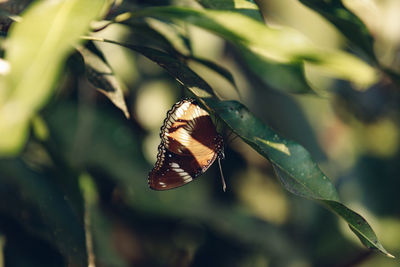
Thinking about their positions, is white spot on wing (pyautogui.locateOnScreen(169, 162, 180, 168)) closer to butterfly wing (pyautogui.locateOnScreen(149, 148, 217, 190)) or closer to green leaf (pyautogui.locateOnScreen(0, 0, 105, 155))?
butterfly wing (pyautogui.locateOnScreen(149, 148, 217, 190))

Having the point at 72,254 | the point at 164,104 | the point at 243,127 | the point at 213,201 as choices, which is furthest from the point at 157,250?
the point at 243,127

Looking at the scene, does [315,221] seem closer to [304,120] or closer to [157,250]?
[304,120]

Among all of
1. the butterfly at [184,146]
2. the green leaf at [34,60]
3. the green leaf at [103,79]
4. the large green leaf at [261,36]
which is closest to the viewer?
the green leaf at [34,60]

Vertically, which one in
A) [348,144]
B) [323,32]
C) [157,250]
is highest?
[323,32]

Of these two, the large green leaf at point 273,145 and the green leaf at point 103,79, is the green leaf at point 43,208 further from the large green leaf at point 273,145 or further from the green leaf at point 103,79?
the large green leaf at point 273,145

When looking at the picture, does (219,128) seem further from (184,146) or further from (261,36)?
(261,36)

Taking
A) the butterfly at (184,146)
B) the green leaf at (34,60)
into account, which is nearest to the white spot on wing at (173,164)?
the butterfly at (184,146)

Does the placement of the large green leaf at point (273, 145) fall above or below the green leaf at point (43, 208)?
above

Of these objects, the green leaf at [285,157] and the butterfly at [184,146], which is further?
the butterfly at [184,146]
